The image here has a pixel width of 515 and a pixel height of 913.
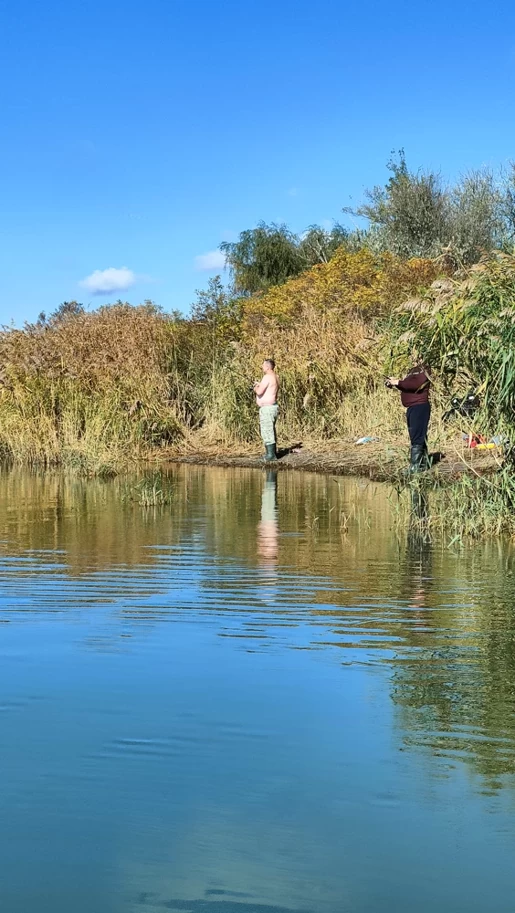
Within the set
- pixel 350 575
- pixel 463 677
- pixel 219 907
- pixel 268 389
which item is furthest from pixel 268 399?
pixel 219 907

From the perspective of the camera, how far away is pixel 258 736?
484 cm

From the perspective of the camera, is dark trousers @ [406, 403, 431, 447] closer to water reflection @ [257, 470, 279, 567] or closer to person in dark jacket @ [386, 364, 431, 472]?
person in dark jacket @ [386, 364, 431, 472]

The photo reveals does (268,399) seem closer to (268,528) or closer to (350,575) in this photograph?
(268,528)

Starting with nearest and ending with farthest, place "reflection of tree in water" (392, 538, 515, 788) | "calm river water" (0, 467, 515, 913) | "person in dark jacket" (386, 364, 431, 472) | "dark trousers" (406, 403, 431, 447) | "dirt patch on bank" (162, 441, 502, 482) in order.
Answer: "calm river water" (0, 467, 515, 913) < "reflection of tree in water" (392, 538, 515, 788) < "person in dark jacket" (386, 364, 431, 472) < "dark trousers" (406, 403, 431, 447) < "dirt patch on bank" (162, 441, 502, 482)

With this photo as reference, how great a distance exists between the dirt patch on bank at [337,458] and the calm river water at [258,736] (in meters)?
7.60

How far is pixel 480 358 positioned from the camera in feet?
35.4

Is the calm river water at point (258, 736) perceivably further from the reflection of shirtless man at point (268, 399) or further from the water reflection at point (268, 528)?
the reflection of shirtless man at point (268, 399)

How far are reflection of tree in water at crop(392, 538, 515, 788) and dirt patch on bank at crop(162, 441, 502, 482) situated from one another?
8.28 m

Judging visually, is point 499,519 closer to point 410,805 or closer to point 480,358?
point 480,358

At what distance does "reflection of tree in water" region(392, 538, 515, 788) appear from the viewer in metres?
4.75

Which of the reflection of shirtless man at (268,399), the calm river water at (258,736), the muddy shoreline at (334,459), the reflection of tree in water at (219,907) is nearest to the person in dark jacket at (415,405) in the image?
the muddy shoreline at (334,459)

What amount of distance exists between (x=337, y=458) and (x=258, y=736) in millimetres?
16400

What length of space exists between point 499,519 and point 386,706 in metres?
5.86

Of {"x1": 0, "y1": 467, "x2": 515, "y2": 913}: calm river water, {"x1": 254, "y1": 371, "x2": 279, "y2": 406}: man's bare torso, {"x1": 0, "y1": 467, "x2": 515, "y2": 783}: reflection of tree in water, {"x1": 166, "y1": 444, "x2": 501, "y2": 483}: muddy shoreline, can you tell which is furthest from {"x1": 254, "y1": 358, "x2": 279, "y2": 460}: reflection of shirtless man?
{"x1": 0, "y1": 467, "x2": 515, "y2": 913}: calm river water
